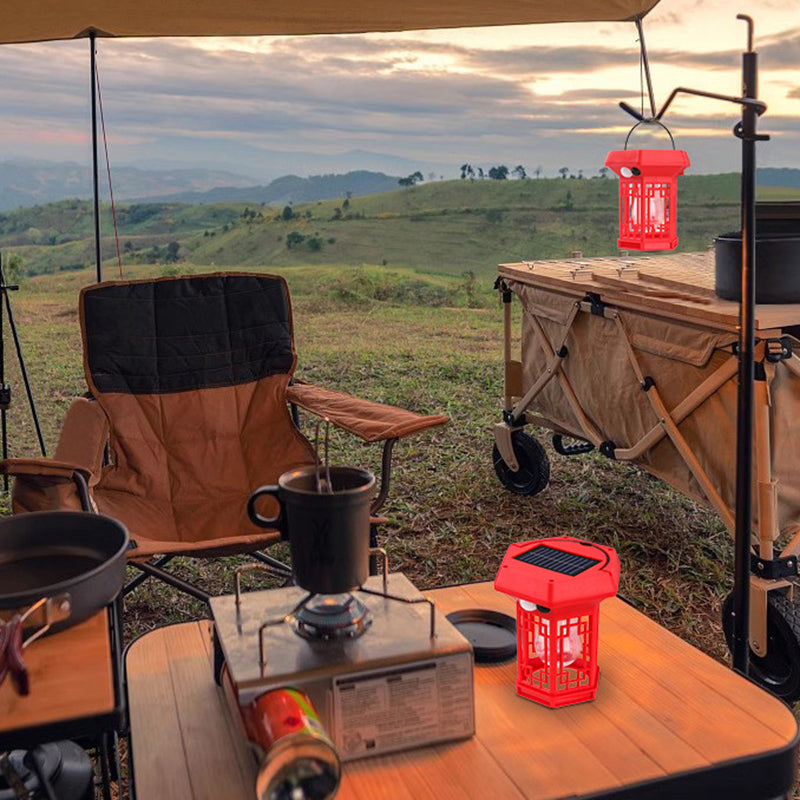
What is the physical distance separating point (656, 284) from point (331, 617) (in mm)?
1890

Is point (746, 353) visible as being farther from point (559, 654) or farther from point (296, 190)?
point (296, 190)

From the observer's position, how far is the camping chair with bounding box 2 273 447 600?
2672 mm

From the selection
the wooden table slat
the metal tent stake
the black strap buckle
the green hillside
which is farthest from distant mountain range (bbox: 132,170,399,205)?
the wooden table slat

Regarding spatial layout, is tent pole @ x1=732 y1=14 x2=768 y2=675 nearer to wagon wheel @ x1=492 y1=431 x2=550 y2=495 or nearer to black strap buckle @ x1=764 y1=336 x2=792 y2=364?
black strap buckle @ x1=764 y1=336 x2=792 y2=364

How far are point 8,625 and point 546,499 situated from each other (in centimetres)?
286

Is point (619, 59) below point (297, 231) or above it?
above

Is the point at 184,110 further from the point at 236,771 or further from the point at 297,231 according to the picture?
the point at 236,771

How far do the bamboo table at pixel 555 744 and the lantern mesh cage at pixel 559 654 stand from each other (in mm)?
23

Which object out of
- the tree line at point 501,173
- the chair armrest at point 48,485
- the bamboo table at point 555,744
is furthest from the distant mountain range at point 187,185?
the bamboo table at point 555,744

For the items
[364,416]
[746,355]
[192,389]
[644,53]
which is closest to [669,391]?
[364,416]

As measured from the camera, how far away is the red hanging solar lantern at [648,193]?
284cm

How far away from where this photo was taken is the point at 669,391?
9.04ft

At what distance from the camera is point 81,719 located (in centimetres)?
112

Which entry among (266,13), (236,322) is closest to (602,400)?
(236,322)
